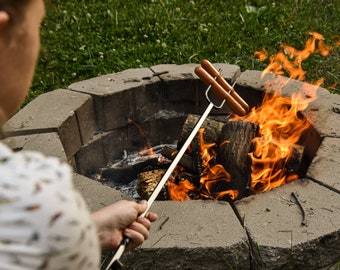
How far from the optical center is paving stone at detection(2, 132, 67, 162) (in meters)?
2.44

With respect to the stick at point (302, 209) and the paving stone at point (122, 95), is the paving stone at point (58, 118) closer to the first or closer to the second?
the paving stone at point (122, 95)

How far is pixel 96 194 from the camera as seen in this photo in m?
2.18

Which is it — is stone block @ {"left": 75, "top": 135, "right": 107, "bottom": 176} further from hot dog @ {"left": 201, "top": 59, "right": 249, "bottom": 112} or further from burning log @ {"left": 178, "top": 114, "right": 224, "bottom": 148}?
hot dog @ {"left": 201, "top": 59, "right": 249, "bottom": 112}

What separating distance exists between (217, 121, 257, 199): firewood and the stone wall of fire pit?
37 centimetres

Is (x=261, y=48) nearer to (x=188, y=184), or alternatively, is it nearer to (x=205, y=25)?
(x=205, y=25)

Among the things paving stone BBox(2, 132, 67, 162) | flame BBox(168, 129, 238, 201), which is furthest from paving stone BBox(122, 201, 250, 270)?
paving stone BBox(2, 132, 67, 162)

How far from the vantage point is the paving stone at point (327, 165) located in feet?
7.38

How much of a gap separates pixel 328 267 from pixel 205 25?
333 cm

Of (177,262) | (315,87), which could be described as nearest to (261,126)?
(315,87)

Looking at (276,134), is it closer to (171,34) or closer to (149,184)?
(149,184)

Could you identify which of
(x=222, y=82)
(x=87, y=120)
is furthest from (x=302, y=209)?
(x=87, y=120)

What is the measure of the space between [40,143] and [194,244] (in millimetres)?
1083

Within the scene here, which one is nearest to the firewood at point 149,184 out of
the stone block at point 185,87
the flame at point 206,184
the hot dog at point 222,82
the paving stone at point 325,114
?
the flame at point 206,184

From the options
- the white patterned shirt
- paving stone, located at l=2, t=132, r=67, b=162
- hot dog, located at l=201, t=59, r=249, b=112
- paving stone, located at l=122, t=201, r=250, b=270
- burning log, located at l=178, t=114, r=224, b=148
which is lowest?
paving stone, located at l=122, t=201, r=250, b=270
